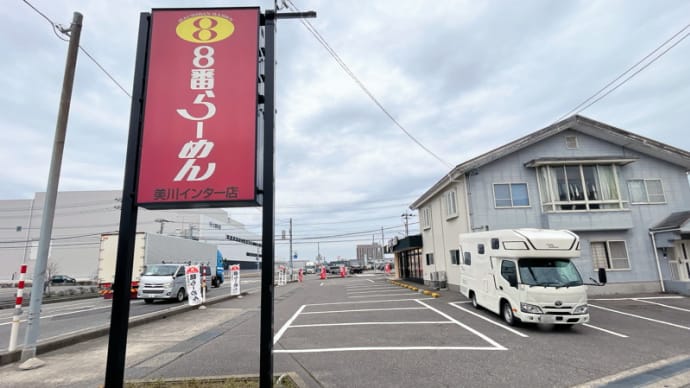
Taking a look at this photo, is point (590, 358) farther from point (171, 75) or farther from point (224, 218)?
point (224, 218)

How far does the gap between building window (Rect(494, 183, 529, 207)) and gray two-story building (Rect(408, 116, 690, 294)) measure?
50mm

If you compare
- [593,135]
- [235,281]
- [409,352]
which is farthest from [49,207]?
[593,135]

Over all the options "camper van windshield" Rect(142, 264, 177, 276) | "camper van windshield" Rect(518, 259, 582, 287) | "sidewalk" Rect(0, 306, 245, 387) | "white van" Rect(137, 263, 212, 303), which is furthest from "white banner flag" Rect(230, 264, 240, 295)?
"camper van windshield" Rect(518, 259, 582, 287)

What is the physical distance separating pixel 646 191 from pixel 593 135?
3.75 metres

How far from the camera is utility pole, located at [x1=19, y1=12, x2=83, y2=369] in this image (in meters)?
5.95

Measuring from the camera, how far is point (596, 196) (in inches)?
632

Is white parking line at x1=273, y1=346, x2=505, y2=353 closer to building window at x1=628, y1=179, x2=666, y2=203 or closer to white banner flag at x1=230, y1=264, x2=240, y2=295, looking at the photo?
white banner flag at x1=230, y1=264, x2=240, y2=295

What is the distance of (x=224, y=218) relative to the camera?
6944 centimetres

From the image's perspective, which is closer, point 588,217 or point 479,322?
point 479,322

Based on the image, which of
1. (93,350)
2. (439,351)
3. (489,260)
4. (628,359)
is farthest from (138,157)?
(489,260)

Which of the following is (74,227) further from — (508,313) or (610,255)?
(610,255)

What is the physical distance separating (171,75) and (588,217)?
18073 millimetres

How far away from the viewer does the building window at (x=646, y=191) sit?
53.5 feet

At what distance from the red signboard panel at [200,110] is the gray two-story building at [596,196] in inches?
534
